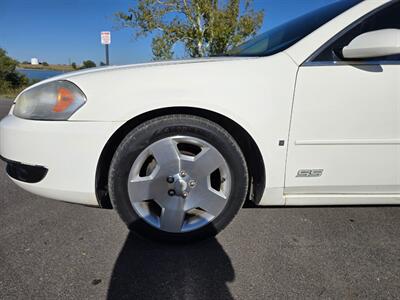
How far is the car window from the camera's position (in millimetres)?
1512

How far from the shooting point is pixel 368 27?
1586mm

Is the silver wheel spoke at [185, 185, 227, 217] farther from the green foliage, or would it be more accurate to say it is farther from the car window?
the green foliage

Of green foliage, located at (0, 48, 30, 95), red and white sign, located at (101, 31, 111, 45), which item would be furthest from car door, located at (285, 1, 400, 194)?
green foliage, located at (0, 48, 30, 95)

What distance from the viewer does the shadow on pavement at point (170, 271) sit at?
4.25ft

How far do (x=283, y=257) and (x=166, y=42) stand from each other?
842 centimetres

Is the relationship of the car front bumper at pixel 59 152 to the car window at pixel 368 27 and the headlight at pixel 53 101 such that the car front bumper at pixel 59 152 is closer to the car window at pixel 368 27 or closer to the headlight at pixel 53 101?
the headlight at pixel 53 101

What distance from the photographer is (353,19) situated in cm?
154

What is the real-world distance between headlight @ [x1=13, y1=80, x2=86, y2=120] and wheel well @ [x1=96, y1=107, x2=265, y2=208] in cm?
28

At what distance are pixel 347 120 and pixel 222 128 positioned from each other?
2.32ft

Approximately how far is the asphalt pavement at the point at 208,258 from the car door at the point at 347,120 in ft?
1.26

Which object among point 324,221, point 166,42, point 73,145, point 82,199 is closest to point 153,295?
point 82,199

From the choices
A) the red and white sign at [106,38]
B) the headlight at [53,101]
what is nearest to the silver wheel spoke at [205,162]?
the headlight at [53,101]

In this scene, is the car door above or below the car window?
below

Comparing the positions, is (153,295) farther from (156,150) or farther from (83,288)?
(156,150)
